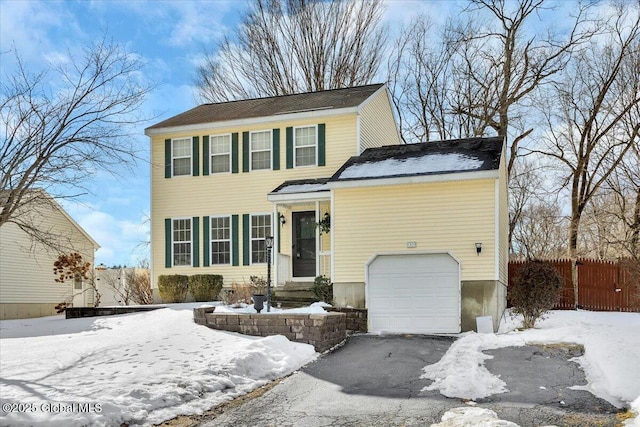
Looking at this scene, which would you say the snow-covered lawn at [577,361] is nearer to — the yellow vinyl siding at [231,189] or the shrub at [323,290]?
the shrub at [323,290]

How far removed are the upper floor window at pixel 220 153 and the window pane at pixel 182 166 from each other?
2.80 feet

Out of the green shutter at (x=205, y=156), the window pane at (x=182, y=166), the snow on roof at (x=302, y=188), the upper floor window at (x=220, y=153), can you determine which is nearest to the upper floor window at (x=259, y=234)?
the snow on roof at (x=302, y=188)

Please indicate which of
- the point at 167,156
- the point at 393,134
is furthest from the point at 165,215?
the point at 393,134

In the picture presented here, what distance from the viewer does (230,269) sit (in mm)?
18391

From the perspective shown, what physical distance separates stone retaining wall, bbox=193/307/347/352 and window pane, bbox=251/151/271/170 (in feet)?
23.2

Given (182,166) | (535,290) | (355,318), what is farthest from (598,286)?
(182,166)

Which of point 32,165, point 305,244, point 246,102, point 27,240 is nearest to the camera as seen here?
point 32,165

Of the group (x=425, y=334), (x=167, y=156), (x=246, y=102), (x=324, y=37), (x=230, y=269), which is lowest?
(x=425, y=334)

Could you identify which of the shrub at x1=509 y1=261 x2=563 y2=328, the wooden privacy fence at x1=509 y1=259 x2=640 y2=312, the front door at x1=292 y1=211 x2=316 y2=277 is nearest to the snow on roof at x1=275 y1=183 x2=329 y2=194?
the front door at x1=292 y1=211 x2=316 y2=277

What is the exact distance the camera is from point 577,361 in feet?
32.5

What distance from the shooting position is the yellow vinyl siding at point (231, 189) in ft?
59.0

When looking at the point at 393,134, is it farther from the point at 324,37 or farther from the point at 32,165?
the point at 32,165

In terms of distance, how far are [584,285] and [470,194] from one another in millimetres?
7963

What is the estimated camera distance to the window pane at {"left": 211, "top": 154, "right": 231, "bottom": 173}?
19.1 meters
